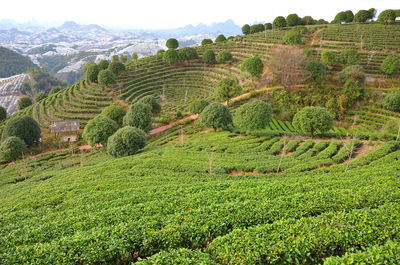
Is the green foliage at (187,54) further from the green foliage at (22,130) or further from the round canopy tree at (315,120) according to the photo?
the round canopy tree at (315,120)

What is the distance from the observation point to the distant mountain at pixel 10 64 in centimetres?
12407

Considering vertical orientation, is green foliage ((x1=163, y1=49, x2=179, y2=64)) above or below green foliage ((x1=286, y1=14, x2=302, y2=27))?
below

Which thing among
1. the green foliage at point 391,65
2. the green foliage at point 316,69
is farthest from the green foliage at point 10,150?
the green foliage at point 391,65

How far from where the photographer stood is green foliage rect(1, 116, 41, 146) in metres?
36.8

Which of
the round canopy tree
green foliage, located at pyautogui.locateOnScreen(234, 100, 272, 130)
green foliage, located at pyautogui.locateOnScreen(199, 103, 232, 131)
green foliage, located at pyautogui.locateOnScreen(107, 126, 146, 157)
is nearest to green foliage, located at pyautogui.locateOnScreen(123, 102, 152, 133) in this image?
green foliage, located at pyautogui.locateOnScreen(107, 126, 146, 157)

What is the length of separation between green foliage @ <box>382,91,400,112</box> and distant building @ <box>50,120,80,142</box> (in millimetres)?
60556

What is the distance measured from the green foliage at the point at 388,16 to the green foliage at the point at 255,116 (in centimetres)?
6523

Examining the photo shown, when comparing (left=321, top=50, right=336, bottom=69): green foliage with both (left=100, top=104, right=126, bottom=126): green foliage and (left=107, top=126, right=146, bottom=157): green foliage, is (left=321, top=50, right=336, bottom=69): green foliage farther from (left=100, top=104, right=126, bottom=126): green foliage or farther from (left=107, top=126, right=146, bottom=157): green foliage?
(left=100, top=104, right=126, bottom=126): green foliage

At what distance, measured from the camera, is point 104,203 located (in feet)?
39.5

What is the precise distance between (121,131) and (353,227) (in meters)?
26.2

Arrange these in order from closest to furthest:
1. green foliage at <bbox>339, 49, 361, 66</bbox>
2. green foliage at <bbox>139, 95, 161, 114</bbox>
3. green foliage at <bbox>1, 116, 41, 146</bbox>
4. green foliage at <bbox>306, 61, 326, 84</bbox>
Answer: green foliage at <bbox>1, 116, 41, 146</bbox>, green foliage at <bbox>306, 61, 326, 84</bbox>, green foliage at <bbox>139, 95, 161, 114</bbox>, green foliage at <bbox>339, 49, 361, 66</bbox>

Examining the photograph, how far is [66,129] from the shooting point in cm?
4306

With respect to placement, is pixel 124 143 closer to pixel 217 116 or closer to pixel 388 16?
pixel 217 116

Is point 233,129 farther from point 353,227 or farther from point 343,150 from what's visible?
point 353,227
